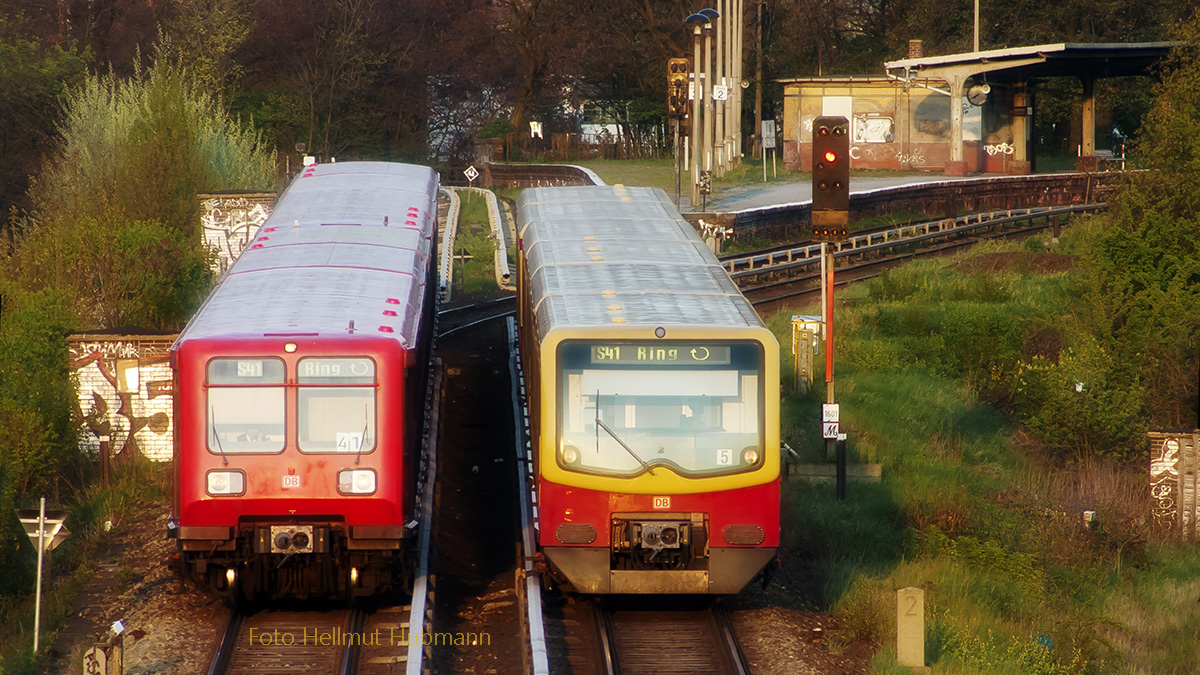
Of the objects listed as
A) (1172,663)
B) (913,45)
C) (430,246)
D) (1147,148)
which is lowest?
(1172,663)

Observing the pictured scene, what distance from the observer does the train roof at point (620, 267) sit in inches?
457

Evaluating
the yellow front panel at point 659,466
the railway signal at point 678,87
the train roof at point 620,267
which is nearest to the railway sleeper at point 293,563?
the yellow front panel at point 659,466

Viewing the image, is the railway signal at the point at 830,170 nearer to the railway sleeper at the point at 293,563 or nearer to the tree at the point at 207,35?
the railway sleeper at the point at 293,563

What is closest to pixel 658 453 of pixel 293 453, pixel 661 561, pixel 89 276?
pixel 661 561

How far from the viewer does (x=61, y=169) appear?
2922 cm

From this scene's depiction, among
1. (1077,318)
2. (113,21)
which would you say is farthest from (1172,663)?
(113,21)

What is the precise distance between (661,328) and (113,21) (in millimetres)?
51188

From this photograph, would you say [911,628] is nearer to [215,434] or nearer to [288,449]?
[288,449]

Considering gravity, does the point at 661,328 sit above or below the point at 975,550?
above

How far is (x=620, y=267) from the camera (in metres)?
13.5

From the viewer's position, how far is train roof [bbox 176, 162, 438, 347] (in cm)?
1160

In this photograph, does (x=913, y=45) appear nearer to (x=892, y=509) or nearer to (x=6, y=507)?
(x=892, y=509)

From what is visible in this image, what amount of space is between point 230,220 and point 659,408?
1574cm

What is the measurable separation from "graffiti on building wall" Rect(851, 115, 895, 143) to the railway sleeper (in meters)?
43.7
